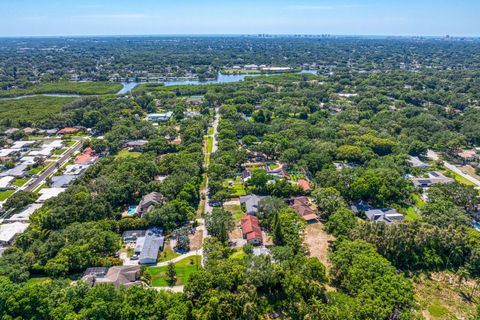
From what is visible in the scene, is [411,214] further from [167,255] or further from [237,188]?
[167,255]

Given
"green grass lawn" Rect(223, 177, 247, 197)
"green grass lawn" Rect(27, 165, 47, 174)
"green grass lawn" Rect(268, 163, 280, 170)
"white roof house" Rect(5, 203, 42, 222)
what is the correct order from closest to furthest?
"white roof house" Rect(5, 203, 42, 222)
"green grass lawn" Rect(223, 177, 247, 197)
"green grass lawn" Rect(27, 165, 47, 174)
"green grass lawn" Rect(268, 163, 280, 170)

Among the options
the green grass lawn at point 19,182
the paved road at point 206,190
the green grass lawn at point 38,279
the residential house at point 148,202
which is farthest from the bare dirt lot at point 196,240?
the green grass lawn at point 19,182

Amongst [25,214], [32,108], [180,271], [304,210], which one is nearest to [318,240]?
[304,210]

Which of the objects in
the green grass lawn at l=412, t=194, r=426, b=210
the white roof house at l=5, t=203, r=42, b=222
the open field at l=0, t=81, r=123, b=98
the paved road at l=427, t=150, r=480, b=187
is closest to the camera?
the white roof house at l=5, t=203, r=42, b=222

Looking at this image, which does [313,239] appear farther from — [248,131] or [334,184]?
[248,131]

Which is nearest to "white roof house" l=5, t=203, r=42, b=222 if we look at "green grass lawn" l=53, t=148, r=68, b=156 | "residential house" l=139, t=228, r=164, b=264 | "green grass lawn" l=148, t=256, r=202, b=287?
"residential house" l=139, t=228, r=164, b=264

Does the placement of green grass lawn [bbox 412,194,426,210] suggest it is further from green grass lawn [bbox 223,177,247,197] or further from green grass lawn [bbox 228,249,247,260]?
green grass lawn [bbox 228,249,247,260]
